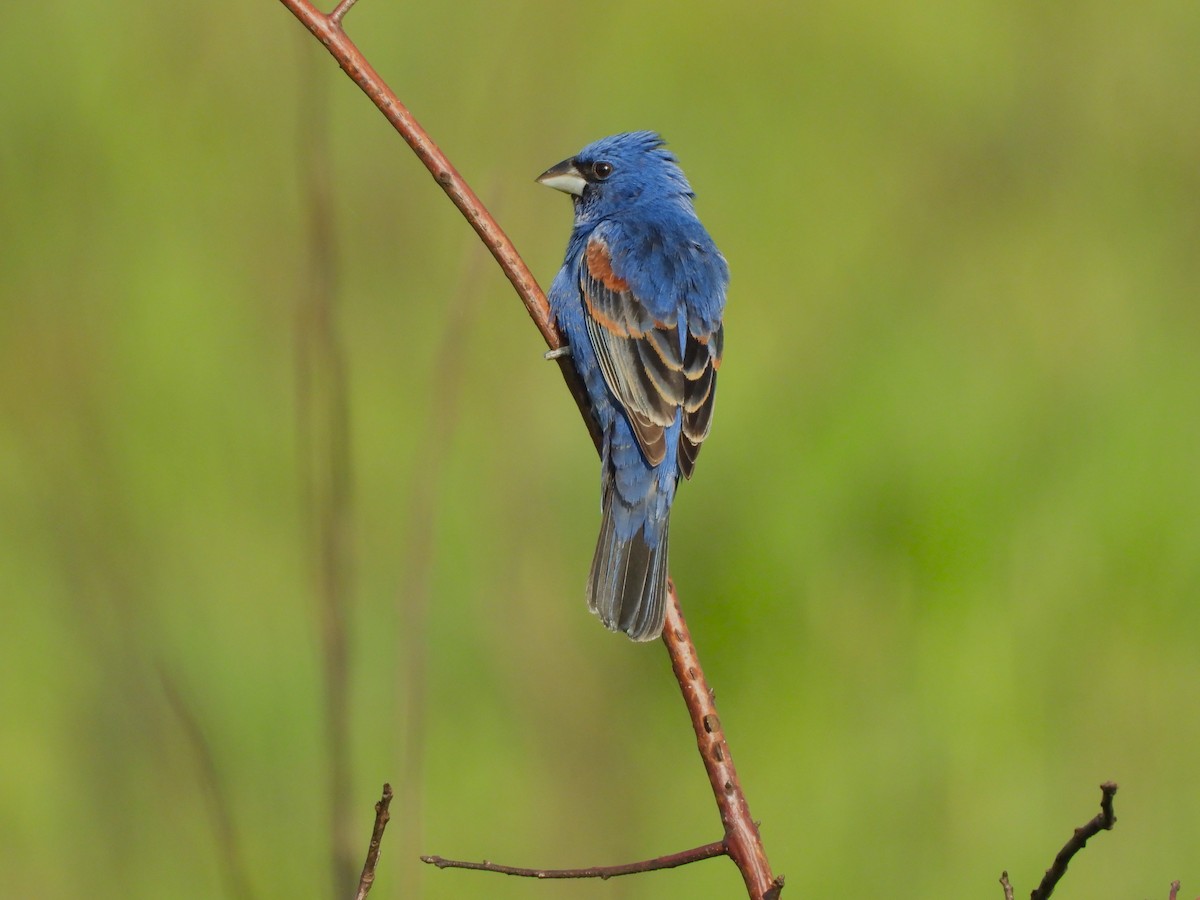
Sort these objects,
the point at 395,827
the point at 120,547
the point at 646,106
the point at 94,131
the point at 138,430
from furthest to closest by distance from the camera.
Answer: the point at 646,106 → the point at 94,131 → the point at 138,430 → the point at 120,547 → the point at 395,827

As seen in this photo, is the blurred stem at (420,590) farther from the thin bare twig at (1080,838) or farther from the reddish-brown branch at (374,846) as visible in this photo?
the thin bare twig at (1080,838)

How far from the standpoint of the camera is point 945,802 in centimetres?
398

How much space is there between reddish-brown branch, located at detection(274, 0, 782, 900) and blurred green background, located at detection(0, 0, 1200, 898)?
8.8 inches

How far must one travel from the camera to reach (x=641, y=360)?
353cm

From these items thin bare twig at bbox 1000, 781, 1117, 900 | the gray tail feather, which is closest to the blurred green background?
the gray tail feather

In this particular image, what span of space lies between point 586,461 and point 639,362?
1.34 meters

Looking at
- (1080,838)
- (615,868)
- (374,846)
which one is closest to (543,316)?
(615,868)

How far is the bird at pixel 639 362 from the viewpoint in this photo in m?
3.33

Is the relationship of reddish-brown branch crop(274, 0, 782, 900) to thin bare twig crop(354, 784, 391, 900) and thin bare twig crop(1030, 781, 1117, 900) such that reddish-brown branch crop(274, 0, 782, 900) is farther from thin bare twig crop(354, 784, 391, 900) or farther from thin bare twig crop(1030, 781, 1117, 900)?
thin bare twig crop(354, 784, 391, 900)

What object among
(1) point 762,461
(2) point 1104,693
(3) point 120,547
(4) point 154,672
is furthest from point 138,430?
(2) point 1104,693

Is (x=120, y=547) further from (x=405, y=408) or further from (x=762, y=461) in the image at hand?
(x=762, y=461)

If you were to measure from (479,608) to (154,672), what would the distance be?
3.07 ft

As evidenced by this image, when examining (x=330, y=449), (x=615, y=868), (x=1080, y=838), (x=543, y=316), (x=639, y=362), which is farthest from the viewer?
(x=639, y=362)

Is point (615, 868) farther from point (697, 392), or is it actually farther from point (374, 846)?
point (697, 392)
